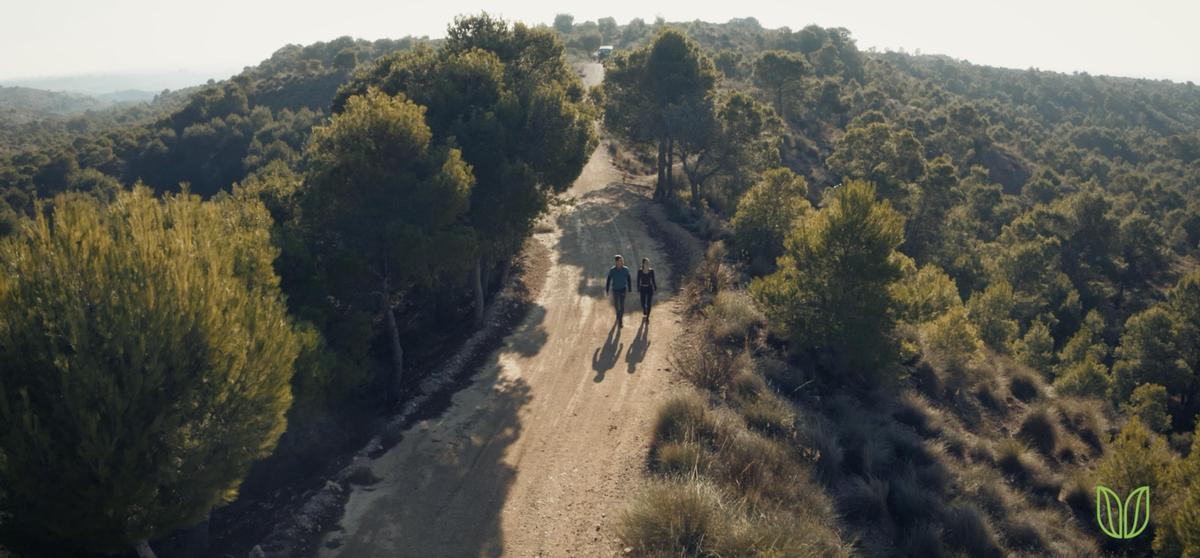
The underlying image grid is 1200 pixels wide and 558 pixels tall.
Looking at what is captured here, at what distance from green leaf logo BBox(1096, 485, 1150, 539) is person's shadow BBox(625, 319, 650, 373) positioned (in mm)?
12782

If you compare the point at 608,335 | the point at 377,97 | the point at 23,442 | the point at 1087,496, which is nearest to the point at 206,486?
the point at 23,442

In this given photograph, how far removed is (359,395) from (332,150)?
24.3 feet

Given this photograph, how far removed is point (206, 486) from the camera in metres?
10.1

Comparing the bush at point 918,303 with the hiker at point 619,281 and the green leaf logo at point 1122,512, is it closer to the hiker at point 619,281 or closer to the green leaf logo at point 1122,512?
the green leaf logo at point 1122,512

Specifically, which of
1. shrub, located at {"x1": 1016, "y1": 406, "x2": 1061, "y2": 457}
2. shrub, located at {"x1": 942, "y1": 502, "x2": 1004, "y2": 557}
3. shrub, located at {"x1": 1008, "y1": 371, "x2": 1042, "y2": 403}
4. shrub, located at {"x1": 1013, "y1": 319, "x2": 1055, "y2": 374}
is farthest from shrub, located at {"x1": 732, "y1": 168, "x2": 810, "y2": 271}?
shrub, located at {"x1": 1013, "y1": 319, "x2": 1055, "y2": 374}

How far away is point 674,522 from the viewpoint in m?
11.5

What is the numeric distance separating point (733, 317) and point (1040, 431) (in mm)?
11034

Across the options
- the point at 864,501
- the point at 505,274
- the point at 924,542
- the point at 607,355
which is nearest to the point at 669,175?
the point at 505,274

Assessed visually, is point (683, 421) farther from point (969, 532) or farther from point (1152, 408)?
point (1152, 408)

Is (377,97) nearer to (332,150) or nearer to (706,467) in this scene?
(332,150)

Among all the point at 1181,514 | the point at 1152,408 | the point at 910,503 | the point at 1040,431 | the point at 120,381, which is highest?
the point at 120,381

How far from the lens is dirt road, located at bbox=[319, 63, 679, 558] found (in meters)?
12.9

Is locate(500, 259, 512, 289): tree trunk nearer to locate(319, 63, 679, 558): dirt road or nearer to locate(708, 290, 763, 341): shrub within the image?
locate(319, 63, 679, 558): dirt road

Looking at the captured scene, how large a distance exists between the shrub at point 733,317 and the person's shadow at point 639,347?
2.24 meters
